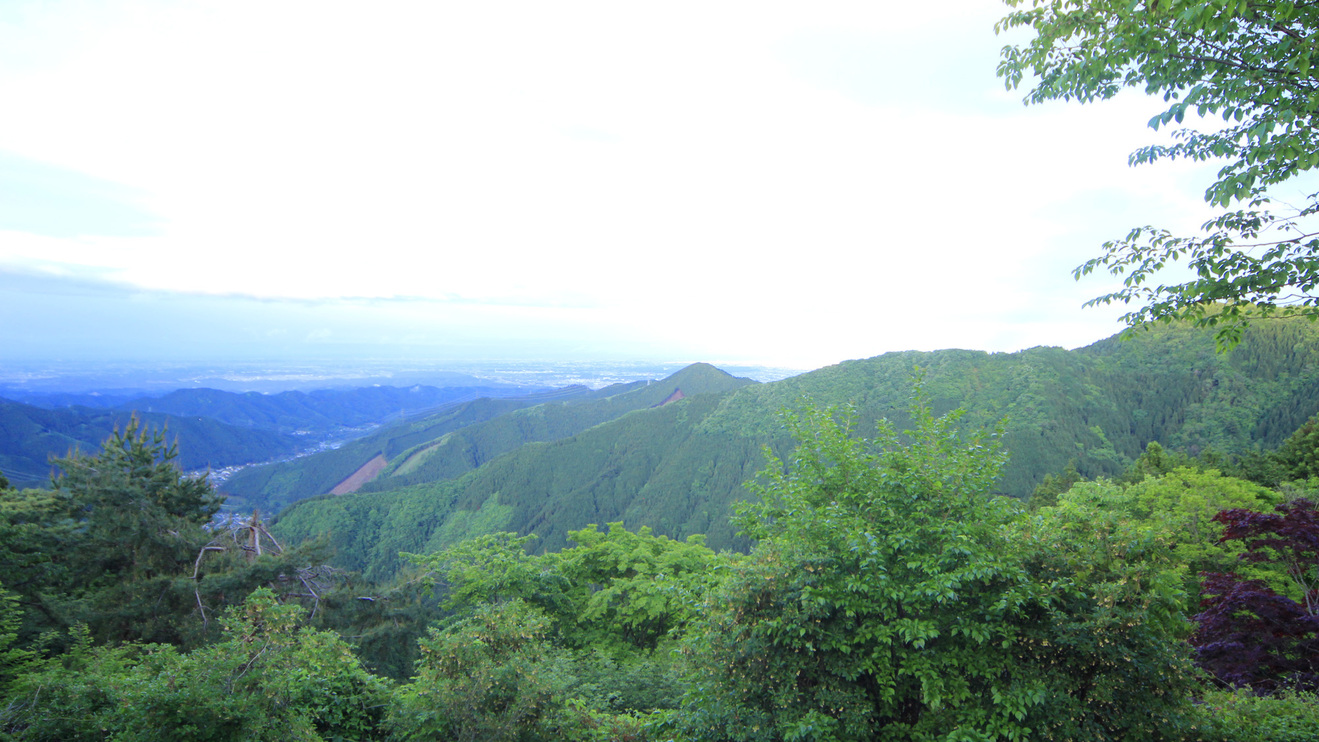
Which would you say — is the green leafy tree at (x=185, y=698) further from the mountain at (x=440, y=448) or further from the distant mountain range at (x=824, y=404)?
the mountain at (x=440, y=448)

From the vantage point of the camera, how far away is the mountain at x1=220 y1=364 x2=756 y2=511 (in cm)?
14425

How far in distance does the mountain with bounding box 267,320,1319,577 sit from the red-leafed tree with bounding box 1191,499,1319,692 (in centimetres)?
6296

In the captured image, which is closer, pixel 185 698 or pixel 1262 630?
pixel 185 698

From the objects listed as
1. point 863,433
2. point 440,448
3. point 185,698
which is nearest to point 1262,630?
point 185,698

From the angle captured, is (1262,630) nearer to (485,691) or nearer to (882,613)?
(882,613)

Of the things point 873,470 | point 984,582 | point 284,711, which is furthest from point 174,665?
point 984,582

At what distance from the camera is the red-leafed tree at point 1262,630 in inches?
378

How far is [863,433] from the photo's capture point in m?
82.3

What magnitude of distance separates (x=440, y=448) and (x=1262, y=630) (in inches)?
6132

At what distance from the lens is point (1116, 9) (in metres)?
5.55

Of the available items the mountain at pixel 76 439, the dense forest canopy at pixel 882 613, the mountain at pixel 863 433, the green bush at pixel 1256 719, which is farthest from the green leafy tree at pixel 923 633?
the mountain at pixel 76 439

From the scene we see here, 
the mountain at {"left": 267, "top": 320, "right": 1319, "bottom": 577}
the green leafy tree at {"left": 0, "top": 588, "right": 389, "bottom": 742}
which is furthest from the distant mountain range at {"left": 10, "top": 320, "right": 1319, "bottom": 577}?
the green leafy tree at {"left": 0, "top": 588, "right": 389, "bottom": 742}

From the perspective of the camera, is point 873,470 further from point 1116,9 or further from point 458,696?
point 458,696

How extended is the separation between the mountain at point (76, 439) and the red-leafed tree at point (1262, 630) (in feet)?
367
